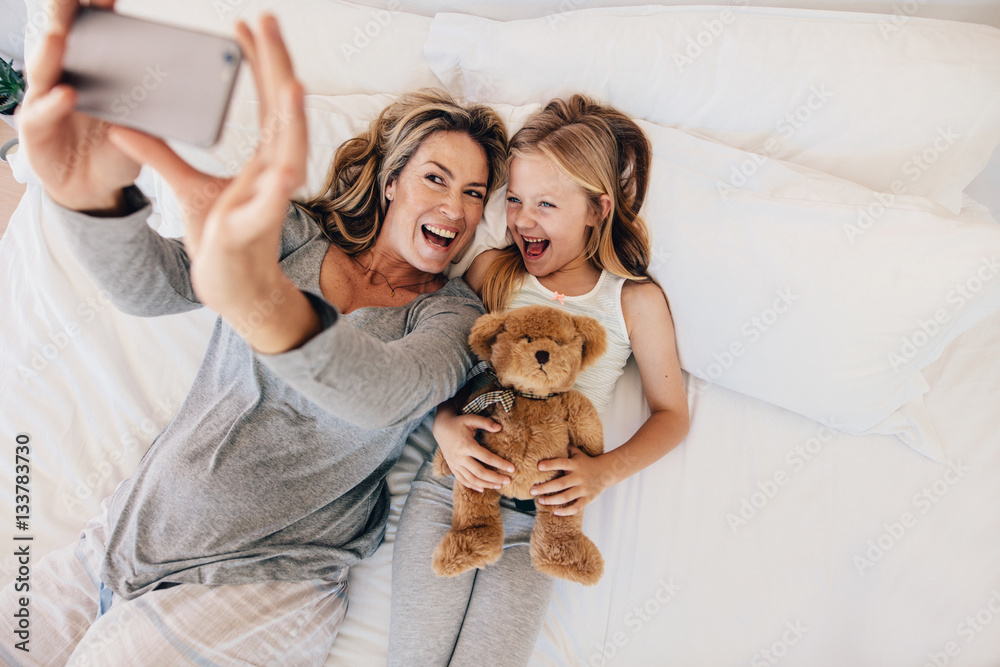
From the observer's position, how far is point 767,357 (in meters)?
1.18

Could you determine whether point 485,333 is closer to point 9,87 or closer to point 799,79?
point 799,79

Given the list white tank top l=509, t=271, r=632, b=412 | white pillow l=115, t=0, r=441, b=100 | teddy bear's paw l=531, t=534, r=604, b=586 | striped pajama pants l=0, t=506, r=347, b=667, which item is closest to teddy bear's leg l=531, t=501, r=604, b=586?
teddy bear's paw l=531, t=534, r=604, b=586

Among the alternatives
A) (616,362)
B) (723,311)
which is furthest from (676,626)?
(723,311)

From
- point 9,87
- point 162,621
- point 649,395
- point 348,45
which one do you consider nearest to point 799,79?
point 649,395

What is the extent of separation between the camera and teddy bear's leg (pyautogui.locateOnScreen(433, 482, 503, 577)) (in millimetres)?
958

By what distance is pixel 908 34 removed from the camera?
3.92 ft

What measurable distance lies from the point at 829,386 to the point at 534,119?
0.87 meters

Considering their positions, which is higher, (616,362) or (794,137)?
(794,137)

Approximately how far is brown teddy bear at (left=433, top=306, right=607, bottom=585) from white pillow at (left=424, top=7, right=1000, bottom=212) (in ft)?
2.24

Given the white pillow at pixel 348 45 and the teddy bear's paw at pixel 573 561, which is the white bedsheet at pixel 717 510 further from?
the white pillow at pixel 348 45

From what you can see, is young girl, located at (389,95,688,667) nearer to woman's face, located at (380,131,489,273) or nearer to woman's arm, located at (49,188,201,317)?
woman's face, located at (380,131,489,273)

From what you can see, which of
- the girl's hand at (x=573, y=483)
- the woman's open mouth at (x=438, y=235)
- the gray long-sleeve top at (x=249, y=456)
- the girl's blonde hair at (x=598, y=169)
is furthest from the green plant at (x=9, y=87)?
the girl's hand at (x=573, y=483)


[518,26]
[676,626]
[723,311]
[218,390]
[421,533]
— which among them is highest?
[518,26]

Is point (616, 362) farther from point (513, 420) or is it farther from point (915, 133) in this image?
point (915, 133)
